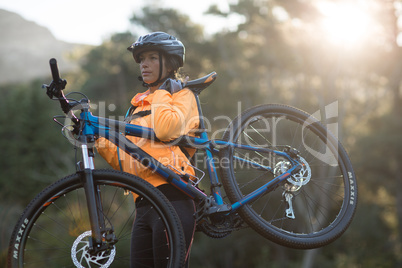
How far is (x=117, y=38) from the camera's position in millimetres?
26297

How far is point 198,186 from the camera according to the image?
2637mm

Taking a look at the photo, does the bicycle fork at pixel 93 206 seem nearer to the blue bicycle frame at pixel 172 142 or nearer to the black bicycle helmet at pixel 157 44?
the blue bicycle frame at pixel 172 142

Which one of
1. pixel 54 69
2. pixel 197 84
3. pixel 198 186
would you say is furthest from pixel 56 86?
pixel 198 186

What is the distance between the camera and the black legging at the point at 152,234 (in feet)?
7.88

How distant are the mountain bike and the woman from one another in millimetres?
60

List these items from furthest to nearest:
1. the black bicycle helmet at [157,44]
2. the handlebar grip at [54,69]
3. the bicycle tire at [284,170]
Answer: the black bicycle helmet at [157,44] → the bicycle tire at [284,170] → the handlebar grip at [54,69]

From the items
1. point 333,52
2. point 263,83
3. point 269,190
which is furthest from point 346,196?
point 263,83

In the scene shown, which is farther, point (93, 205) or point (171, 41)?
point (171, 41)

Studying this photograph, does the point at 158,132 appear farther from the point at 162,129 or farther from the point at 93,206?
the point at 93,206

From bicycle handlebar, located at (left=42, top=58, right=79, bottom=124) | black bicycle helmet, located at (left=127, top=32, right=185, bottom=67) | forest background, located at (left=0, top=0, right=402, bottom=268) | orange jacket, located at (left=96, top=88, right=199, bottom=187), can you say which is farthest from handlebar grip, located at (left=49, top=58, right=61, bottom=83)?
forest background, located at (left=0, top=0, right=402, bottom=268)

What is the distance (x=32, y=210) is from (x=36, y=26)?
3194 inches

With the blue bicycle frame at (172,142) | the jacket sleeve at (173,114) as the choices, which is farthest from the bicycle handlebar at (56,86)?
the jacket sleeve at (173,114)

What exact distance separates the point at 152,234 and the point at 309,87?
1384 centimetres

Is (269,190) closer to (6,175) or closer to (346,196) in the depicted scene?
(346,196)
